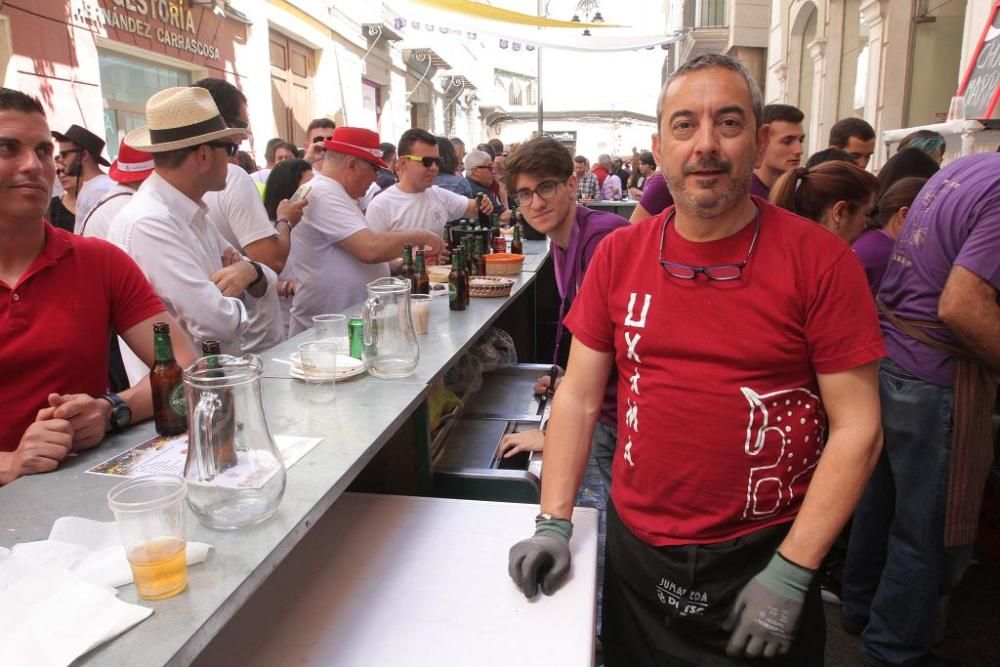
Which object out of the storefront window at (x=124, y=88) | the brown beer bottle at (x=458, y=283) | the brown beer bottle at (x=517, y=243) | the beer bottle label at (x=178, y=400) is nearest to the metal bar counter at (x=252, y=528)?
the beer bottle label at (x=178, y=400)

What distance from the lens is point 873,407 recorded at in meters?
1.47

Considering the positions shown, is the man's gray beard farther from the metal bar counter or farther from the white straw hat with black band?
the white straw hat with black band

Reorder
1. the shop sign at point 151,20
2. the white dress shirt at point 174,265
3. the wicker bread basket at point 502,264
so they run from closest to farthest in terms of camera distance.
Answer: the white dress shirt at point 174,265 < the wicker bread basket at point 502,264 < the shop sign at point 151,20

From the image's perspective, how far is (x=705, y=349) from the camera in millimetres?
1521

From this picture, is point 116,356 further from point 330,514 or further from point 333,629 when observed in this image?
point 333,629

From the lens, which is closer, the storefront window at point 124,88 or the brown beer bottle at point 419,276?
the brown beer bottle at point 419,276

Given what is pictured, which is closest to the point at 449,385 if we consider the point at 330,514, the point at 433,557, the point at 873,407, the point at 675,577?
the point at 330,514

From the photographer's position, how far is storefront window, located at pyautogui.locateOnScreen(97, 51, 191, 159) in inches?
317

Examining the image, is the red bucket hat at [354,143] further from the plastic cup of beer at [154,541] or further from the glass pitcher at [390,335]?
the plastic cup of beer at [154,541]

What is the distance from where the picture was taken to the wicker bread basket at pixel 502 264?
4480 mm

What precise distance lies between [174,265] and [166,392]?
915 millimetres

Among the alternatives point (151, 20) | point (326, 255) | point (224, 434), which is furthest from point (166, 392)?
point (151, 20)

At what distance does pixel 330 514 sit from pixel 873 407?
4.92 feet

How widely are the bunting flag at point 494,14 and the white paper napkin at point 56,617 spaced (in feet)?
34.4
